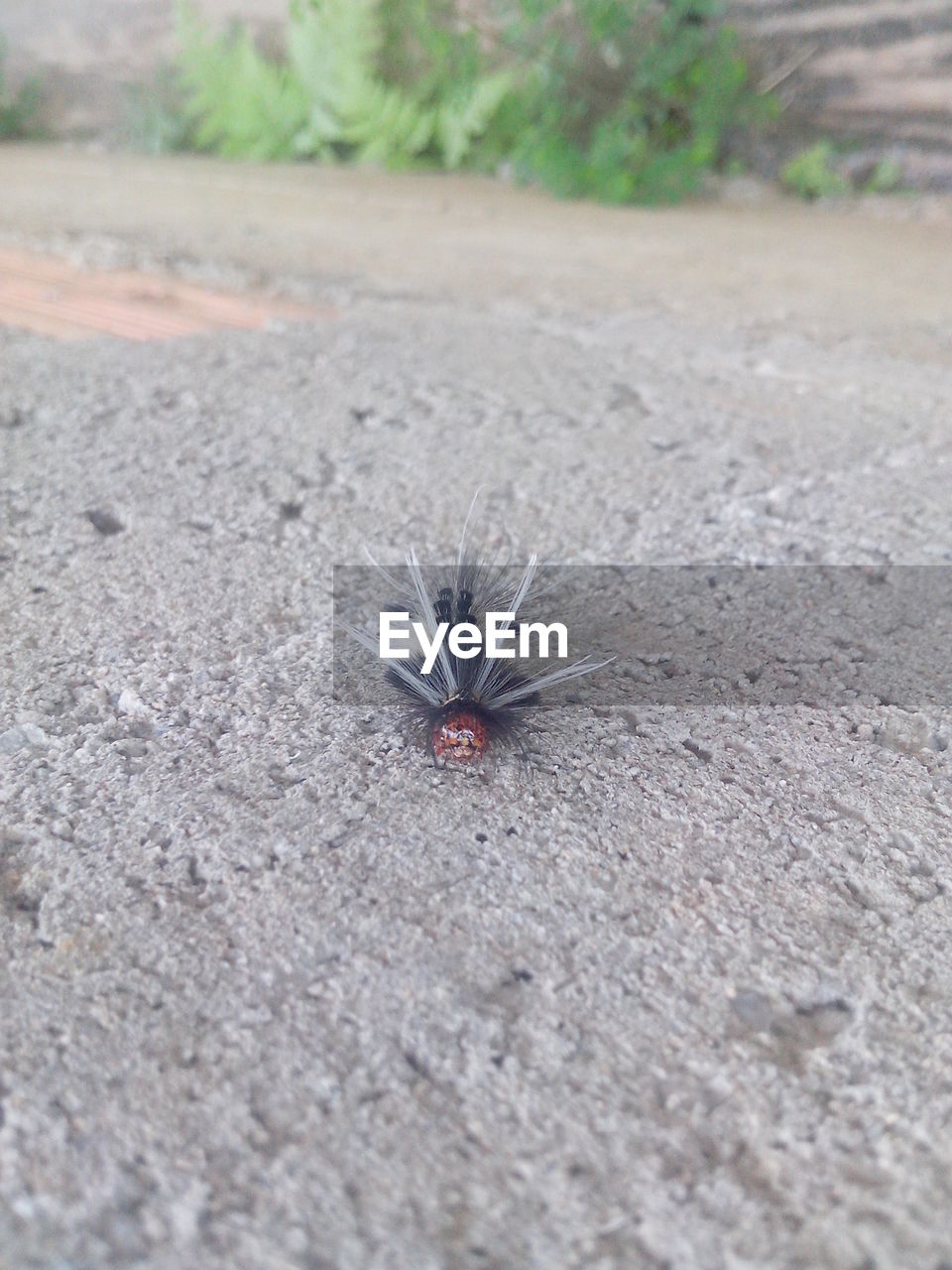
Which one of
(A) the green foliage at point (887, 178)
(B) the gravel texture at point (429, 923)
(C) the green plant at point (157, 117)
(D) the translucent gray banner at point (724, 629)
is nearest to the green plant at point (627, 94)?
(A) the green foliage at point (887, 178)

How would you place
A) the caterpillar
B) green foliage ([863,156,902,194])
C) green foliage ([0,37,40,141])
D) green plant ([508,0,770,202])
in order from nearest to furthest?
the caterpillar → green plant ([508,0,770,202]) → green foliage ([863,156,902,194]) → green foliage ([0,37,40,141])

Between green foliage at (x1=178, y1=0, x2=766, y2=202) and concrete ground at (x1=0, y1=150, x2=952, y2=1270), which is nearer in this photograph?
concrete ground at (x1=0, y1=150, x2=952, y2=1270)

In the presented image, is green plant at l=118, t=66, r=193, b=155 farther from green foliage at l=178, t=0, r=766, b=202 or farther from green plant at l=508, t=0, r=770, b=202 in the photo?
green plant at l=508, t=0, r=770, b=202

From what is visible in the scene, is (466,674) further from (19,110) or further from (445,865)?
(19,110)

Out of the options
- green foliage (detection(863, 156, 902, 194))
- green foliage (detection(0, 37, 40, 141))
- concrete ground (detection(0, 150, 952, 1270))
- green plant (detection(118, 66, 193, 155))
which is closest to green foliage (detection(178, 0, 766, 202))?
green plant (detection(118, 66, 193, 155))

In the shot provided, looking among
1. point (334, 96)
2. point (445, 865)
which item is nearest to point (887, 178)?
point (334, 96)

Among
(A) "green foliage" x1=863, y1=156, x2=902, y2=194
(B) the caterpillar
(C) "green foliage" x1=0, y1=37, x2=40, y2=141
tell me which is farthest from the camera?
(C) "green foliage" x1=0, y1=37, x2=40, y2=141

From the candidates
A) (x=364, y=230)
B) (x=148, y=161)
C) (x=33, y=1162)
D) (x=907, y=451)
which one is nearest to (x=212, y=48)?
(x=148, y=161)

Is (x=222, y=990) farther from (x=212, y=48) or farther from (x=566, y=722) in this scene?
(x=212, y=48)
